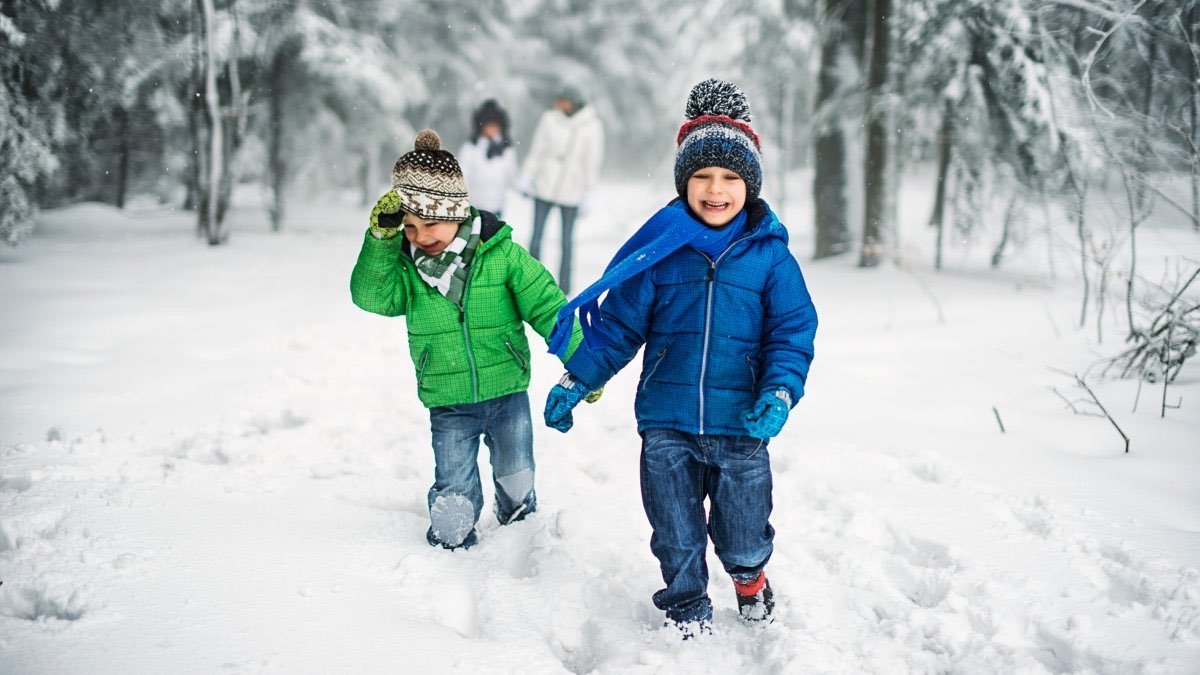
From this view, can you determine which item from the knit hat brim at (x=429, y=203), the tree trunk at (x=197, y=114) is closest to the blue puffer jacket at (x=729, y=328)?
the knit hat brim at (x=429, y=203)

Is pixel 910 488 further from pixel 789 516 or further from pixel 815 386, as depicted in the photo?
pixel 815 386

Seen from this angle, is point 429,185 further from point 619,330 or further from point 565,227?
point 565,227

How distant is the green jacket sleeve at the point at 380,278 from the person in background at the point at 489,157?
224 inches

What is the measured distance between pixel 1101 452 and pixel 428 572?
3233 millimetres

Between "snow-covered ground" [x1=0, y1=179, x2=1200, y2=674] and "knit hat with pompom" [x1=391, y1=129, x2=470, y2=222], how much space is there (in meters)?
1.33

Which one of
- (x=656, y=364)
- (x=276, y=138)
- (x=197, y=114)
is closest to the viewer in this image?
(x=656, y=364)

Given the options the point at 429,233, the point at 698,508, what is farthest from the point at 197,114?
the point at 698,508

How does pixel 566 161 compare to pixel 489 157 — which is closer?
pixel 566 161

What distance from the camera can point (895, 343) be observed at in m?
6.42

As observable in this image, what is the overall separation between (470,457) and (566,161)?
5.59 m

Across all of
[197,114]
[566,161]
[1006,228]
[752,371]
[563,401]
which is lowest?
[563,401]

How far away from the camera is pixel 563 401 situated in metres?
2.60

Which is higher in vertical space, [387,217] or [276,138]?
[276,138]

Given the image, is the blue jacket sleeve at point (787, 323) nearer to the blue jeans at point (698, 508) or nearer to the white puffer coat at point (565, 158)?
the blue jeans at point (698, 508)
